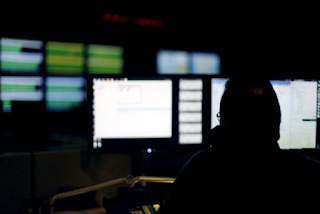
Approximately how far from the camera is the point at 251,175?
0.78 metres

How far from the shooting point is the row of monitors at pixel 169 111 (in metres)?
A: 1.52

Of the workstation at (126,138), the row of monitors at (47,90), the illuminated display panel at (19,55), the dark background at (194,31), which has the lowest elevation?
the workstation at (126,138)

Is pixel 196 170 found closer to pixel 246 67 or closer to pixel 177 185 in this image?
pixel 177 185

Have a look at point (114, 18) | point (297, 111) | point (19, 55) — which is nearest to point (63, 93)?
point (19, 55)

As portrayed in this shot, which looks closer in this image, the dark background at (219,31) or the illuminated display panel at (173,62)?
the dark background at (219,31)

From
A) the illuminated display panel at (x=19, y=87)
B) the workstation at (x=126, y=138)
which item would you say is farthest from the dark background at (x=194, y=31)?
the workstation at (x=126, y=138)

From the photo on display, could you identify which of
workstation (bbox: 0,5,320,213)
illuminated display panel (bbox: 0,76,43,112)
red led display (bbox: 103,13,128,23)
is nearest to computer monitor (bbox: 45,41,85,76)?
illuminated display panel (bbox: 0,76,43,112)

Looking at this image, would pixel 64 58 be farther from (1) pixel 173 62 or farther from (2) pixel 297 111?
(2) pixel 297 111

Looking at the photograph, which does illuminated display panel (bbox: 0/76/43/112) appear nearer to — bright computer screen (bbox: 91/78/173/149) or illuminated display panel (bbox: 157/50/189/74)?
illuminated display panel (bbox: 157/50/189/74)

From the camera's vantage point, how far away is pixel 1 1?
4555mm

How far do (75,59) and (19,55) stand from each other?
73 cm

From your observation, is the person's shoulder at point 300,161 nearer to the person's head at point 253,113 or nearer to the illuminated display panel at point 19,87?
the person's head at point 253,113

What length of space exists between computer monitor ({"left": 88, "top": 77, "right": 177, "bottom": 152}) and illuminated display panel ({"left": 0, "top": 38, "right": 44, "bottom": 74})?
11.3ft

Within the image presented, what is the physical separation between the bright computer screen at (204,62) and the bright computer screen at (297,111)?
3.85 metres
